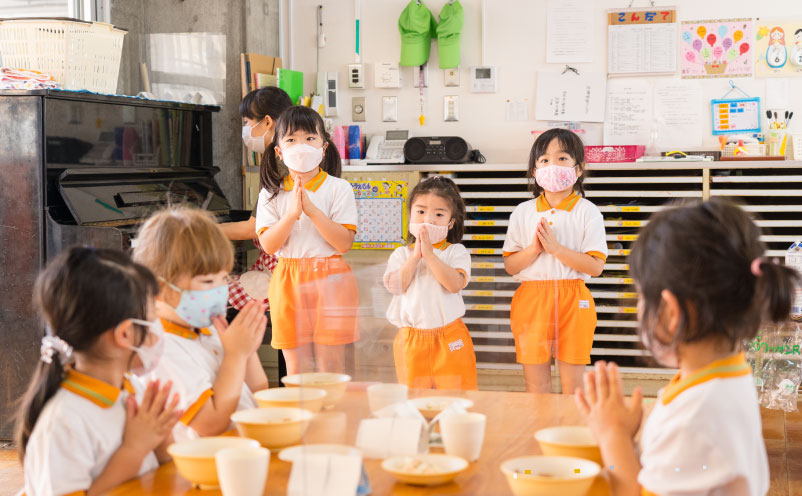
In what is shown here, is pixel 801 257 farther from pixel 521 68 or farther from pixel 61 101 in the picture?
pixel 61 101

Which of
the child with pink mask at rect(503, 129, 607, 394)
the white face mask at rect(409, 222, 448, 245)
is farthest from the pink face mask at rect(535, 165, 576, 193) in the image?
the white face mask at rect(409, 222, 448, 245)

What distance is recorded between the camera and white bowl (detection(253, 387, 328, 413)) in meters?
1.27

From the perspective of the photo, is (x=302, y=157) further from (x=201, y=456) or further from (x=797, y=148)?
(x=797, y=148)

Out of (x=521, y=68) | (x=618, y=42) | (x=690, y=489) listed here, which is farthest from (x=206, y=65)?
(x=690, y=489)

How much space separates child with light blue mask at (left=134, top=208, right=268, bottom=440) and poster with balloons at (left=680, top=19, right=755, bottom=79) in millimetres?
3580

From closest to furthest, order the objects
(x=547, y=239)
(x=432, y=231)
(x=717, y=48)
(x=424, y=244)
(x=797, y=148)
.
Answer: (x=424, y=244), (x=432, y=231), (x=547, y=239), (x=797, y=148), (x=717, y=48)

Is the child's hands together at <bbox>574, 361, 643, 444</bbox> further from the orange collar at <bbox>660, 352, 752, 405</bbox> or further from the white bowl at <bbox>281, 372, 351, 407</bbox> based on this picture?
the white bowl at <bbox>281, 372, 351, 407</bbox>

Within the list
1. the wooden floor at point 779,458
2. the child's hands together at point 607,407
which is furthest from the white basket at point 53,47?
the child's hands together at point 607,407

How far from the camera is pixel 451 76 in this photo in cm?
471

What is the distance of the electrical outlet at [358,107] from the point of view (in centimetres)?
486

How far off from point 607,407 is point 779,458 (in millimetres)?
2269

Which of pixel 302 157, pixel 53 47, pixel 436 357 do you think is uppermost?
pixel 53 47

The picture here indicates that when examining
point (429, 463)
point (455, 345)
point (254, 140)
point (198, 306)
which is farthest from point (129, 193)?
point (429, 463)

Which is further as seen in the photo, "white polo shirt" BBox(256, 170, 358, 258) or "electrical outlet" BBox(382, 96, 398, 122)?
"electrical outlet" BBox(382, 96, 398, 122)
